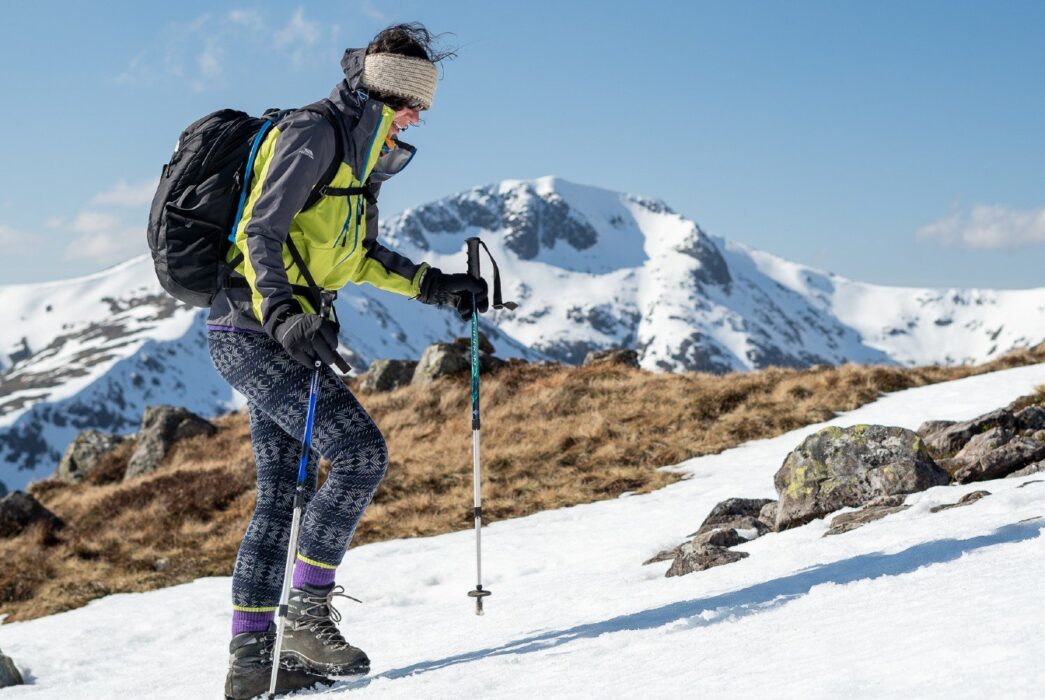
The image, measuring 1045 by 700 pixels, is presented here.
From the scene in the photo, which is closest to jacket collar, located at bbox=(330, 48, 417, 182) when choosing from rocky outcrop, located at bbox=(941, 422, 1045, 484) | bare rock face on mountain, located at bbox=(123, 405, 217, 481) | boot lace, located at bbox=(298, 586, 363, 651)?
boot lace, located at bbox=(298, 586, 363, 651)

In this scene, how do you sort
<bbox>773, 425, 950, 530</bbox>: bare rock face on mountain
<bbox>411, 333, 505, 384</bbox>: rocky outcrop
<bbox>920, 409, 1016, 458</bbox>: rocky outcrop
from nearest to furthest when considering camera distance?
<bbox>773, 425, 950, 530</bbox>: bare rock face on mountain, <bbox>920, 409, 1016, 458</bbox>: rocky outcrop, <bbox>411, 333, 505, 384</bbox>: rocky outcrop

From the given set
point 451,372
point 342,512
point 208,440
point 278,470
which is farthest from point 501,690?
point 208,440

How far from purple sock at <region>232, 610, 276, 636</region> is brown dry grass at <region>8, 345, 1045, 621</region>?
7.24 meters

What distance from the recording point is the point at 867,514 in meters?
6.37

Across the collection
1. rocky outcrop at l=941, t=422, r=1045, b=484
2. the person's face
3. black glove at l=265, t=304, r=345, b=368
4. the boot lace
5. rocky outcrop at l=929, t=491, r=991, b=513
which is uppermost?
the person's face

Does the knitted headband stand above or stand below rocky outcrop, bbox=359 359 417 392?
below

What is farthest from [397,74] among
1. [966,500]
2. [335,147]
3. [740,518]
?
[740,518]

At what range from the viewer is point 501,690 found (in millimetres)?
3611

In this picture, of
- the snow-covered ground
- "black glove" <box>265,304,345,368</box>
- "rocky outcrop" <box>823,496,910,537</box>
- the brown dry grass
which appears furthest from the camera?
the brown dry grass

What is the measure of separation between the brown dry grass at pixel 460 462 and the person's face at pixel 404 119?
7943 mm

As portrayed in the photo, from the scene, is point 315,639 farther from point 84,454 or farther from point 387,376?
point 84,454

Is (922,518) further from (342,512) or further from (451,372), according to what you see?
(451,372)

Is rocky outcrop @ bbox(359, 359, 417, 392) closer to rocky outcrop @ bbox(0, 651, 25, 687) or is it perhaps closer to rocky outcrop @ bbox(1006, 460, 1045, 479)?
rocky outcrop @ bbox(0, 651, 25, 687)

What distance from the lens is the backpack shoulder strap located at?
14.0 feet
